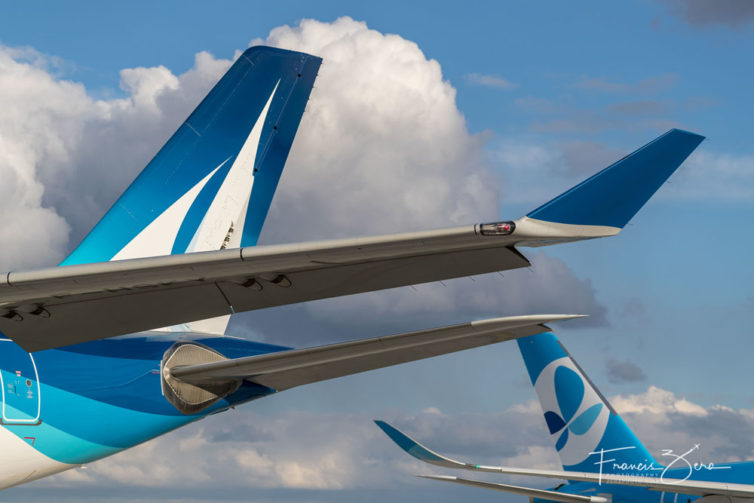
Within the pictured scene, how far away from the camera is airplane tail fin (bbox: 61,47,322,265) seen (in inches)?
637

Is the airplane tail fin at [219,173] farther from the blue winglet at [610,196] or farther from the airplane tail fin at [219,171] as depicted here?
the blue winglet at [610,196]

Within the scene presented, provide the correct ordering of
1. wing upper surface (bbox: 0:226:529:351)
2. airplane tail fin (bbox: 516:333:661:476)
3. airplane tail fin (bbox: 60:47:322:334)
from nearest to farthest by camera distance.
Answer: wing upper surface (bbox: 0:226:529:351) < airplane tail fin (bbox: 60:47:322:334) < airplane tail fin (bbox: 516:333:661:476)

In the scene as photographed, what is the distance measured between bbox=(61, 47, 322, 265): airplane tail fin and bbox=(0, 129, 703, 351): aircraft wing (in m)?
6.10

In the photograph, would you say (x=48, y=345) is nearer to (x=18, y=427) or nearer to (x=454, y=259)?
(x=18, y=427)

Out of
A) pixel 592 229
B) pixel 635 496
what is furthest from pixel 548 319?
pixel 635 496

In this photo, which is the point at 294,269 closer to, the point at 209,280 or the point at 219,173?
the point at 209,280


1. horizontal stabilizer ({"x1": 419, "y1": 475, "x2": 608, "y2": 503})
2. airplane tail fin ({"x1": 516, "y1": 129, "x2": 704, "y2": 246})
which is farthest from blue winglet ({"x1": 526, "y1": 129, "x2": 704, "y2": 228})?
horizontal stabilizer ({"x1": 419, "y1": 475, "x2": 608, "y2": 503})

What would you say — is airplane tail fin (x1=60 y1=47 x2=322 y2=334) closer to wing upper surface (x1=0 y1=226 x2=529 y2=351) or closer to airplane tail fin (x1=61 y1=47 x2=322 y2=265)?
airplane tail fin (x1=61 y1=47 x2=322 y2=265)

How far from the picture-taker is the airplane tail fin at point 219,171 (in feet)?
53.1

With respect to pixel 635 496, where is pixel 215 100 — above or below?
above

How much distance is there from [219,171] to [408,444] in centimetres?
912

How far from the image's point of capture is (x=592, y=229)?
600cm

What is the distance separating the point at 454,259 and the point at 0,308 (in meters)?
5.27

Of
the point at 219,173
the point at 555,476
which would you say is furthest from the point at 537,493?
the point at 219,173
